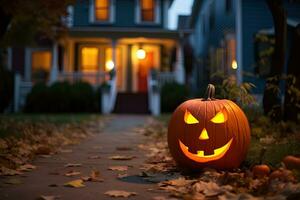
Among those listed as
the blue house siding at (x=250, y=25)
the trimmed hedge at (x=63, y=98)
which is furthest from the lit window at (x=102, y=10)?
the blue house siding at (x=250, y=25)

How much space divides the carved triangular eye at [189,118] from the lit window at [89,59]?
1921 cm

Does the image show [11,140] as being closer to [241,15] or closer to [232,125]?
[232,125]

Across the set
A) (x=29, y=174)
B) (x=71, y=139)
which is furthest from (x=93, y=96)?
(x=29, y=174)

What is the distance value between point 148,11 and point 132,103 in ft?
19.3

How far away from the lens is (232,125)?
499cm

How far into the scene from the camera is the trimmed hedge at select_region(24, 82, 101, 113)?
19312 millimetres

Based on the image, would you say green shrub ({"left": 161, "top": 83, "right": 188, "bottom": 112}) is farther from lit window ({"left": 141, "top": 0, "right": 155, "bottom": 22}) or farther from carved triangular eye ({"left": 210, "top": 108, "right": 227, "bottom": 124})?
carved triangular eye ({"left": 210, "top": 108, "right": 227, "bottom": 124})

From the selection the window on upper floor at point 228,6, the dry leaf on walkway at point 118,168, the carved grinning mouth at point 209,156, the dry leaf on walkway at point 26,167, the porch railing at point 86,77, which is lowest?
Result: the dry leaf on walkway at point 118,168

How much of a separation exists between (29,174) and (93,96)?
48.1ft

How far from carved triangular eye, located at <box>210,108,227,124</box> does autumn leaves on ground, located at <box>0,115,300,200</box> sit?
0.55 meters

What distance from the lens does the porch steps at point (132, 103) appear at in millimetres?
19969

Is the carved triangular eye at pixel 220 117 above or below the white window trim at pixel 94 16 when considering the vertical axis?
below

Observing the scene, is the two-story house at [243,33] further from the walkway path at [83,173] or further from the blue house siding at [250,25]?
the walkway path at [83,173]

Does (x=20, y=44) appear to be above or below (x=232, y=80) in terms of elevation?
above
